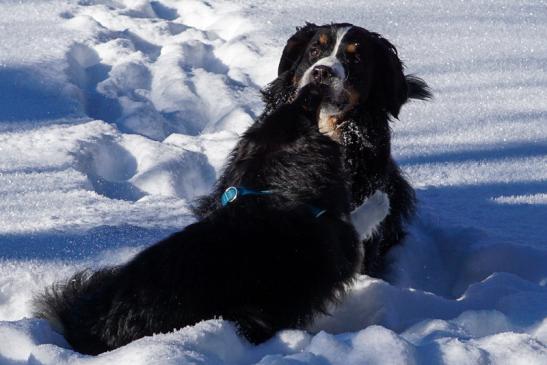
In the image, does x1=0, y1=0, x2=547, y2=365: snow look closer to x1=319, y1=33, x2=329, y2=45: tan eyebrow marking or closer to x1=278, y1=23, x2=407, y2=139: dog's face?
x1=278, y1=23, x2=407, y2=139: dog's face

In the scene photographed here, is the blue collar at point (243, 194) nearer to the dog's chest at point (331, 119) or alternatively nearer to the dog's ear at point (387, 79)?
the dog's chest at point (331, 119)

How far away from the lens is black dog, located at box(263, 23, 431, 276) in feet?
11.2

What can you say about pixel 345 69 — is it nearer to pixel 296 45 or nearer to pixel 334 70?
pixel 334 70

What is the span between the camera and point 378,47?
12.0 ft

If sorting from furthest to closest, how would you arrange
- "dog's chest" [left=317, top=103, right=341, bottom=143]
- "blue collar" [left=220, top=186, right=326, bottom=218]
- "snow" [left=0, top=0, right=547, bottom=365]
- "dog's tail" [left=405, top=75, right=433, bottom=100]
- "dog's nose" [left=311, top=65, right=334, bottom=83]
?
"dog's tail" [left=405, top=75, right=433, bottom=100] < "dog's nose" [left=311, top=65, right=334, bottom=83] < "dog's chest" [left=317, top=103, right=341, bottom=143] < "blue collar" [left=220, top=186, right=326, bottom=218] < "snow" [left=0, top=0, right=547, bottom=365]

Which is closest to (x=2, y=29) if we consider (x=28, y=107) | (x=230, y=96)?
(x=28, y=107)

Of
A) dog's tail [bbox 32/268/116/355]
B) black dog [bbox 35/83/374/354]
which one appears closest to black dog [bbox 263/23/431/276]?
black dog [bbox 35/83/374/354]

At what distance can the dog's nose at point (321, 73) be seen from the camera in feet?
11.1

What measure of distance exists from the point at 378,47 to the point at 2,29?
3.42 m

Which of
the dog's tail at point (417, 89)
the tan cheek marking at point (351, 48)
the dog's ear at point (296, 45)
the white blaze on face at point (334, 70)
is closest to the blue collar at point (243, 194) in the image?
the white blaze on face at point (334, 70)

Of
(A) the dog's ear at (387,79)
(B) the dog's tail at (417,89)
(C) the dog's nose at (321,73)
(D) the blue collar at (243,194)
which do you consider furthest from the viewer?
(B) the dog's tail at (417,89)

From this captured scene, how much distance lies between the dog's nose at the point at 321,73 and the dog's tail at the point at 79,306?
1197 millimetres

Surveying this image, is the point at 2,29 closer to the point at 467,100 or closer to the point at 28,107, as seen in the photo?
the point at 28,107

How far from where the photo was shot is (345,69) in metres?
3.47
